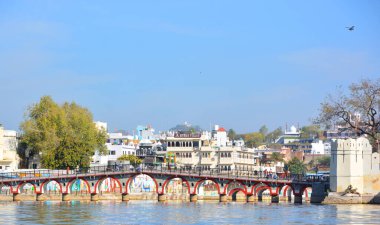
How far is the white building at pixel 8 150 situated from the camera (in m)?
130

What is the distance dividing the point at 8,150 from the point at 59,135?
760 centimetres

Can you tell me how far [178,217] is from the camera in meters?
79.4

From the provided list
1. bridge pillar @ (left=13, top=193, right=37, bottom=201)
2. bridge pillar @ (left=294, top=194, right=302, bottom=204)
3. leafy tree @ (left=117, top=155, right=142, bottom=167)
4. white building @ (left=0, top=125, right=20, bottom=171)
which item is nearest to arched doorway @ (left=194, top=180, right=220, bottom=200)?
leafy tree @ (left=117, top=155, right=142, bottom=167)

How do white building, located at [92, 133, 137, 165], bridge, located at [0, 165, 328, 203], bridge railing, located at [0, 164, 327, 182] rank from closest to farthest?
1. bridge, located at [0, 165, 328, 203]
2. bridge railing, located at [0, 164, 327, 182]
3. white building, located at [92, 133, 137, 165]

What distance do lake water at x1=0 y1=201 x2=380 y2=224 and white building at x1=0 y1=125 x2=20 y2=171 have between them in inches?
1371

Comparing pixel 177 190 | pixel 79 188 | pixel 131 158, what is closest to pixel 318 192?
pixel 177 190

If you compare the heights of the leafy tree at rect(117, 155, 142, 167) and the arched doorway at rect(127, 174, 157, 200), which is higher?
the leafy tree at rect(117, 155, 142, 167)

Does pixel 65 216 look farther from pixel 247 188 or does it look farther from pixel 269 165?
pixel 269 165

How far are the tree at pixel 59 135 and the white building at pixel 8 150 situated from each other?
4.81 feet

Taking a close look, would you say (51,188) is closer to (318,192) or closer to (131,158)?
(131,158)

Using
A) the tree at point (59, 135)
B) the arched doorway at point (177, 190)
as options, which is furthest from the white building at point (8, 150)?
the arched doorway at point (177, 190)

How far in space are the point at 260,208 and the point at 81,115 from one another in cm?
4821

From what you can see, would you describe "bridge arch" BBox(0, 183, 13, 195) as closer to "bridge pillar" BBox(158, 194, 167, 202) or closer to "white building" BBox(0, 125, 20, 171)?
"white building" BBox(0, 125, 20, 171)

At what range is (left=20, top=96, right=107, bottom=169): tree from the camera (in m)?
127
